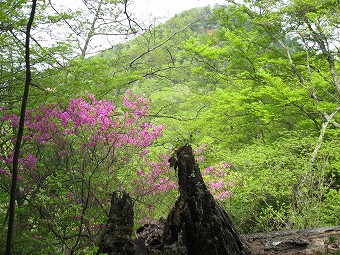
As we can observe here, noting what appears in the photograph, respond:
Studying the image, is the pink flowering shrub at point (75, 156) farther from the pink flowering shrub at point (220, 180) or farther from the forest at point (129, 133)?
the pink flowering shrub at point (220, 180)

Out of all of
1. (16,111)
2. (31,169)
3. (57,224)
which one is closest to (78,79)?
(16,111)

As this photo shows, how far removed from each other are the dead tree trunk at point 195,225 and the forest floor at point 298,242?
0.66 meters

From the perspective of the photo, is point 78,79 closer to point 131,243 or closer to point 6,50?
point 6,50

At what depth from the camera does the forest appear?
4.19 meters

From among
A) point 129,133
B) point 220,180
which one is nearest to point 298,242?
point 129,133

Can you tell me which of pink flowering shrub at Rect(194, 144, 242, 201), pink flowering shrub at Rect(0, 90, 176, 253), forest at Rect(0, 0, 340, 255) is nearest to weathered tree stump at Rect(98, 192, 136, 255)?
forest at Rect(0, 0, 340, 255)

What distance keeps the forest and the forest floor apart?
1.59 metres

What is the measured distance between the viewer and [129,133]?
206 inches

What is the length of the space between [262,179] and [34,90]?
5352 mm

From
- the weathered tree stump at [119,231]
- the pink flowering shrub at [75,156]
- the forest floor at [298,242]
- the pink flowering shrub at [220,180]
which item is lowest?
the forest floor at [298,242]

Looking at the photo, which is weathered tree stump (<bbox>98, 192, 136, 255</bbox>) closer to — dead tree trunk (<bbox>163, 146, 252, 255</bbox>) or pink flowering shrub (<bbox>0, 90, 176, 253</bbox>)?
dead tree trunk (<bbox>163, 146, 252, 255</bbox>)

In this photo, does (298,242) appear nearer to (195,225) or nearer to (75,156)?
(195,225)

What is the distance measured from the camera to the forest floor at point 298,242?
10.5ft

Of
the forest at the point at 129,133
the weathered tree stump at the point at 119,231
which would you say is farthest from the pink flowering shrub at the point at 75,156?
the weathered tree stump at the point at 119,231
